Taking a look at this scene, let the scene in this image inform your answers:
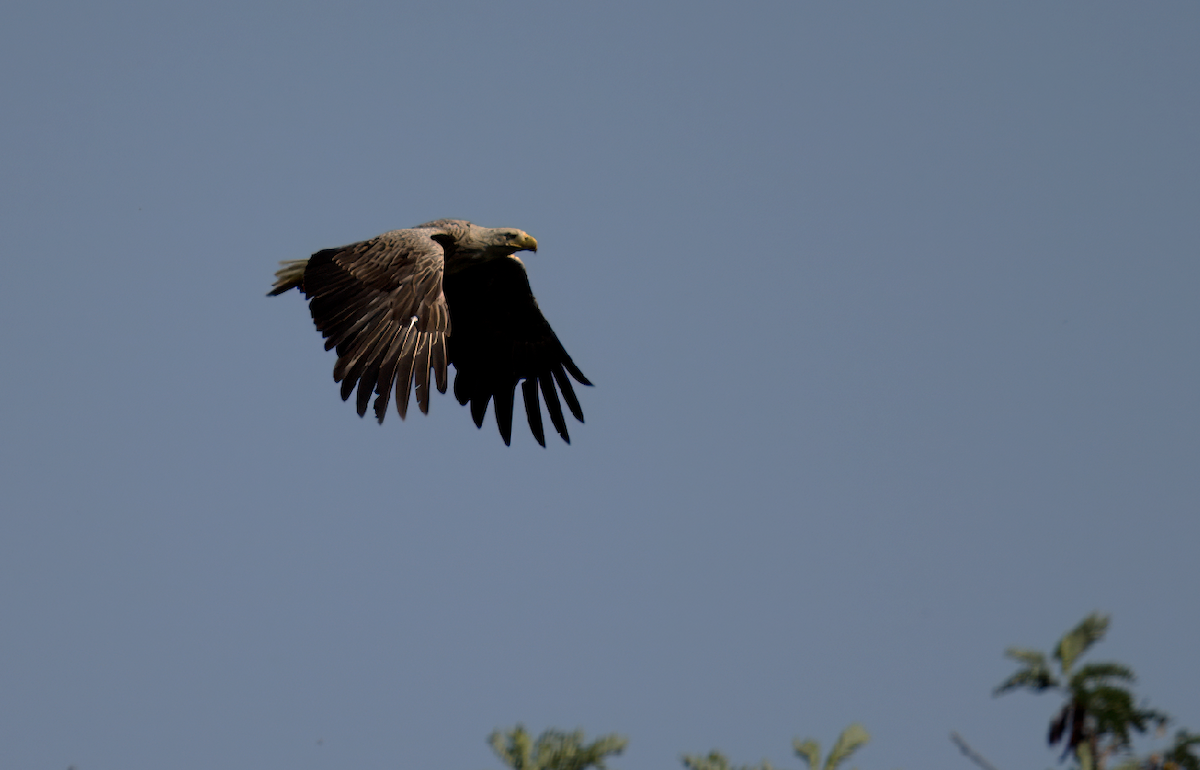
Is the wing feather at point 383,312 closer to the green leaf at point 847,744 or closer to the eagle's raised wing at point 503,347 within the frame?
the eagle's raised wing at point 503,347

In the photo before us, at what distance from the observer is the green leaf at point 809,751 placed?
5219mm

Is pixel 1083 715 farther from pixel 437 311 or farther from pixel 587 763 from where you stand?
pixel 437 311

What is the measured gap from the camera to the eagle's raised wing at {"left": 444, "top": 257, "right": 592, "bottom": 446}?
1265cm

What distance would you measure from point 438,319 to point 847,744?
5815mm

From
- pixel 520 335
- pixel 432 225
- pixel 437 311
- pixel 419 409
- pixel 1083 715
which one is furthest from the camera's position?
pixel 520 335

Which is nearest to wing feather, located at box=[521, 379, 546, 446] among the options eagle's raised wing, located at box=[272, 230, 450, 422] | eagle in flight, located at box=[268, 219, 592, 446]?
eagle in flight, located at box=[268, 219, 592, 446]

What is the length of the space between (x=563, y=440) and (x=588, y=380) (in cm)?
72

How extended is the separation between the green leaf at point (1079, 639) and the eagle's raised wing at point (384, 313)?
575 cm

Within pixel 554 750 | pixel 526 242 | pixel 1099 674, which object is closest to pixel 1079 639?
pixel 1099 674

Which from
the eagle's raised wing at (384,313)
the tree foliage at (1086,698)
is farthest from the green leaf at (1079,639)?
the eagle's raised wing at (384,313)

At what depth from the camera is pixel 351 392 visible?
971 centimetres

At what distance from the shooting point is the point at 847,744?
206 inches

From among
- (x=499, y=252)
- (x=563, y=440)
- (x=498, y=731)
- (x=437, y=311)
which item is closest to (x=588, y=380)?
(x=563, y=440)

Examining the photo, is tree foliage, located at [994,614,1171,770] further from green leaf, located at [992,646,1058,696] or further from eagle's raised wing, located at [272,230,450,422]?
eagle's raised wing, located at [272,230,450,422]
